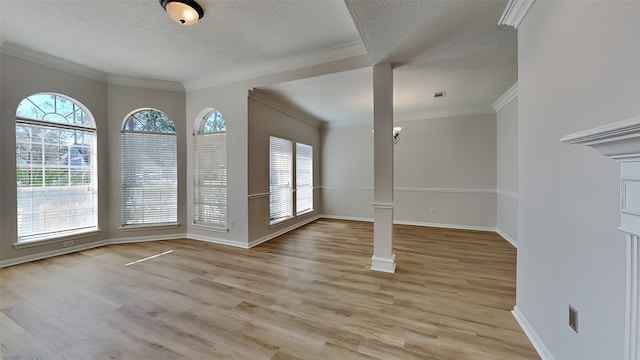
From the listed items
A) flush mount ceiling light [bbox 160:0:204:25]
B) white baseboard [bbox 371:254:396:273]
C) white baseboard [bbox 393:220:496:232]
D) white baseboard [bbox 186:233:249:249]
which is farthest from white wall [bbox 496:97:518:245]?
flush mount ceiling light [bbox 160:0:204:25]

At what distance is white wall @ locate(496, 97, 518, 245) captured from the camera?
12.4 feet

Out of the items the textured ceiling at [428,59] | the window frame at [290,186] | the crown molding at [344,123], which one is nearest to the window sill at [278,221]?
the window frame at [290,186]

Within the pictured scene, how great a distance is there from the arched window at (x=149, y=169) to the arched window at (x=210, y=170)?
0.43 m

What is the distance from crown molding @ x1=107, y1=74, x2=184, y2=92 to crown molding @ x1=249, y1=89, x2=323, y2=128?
1.59 meters

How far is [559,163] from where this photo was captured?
52.6 inches

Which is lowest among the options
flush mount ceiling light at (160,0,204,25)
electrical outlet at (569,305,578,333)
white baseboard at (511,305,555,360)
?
white baseboard at (511,305,555,360)

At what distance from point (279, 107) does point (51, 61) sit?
3366 mm

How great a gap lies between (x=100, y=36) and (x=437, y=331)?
481cm

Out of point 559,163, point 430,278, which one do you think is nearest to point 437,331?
point 430,278

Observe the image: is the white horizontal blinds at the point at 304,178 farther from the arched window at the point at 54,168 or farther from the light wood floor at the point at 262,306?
the arched window at the point at 54,168

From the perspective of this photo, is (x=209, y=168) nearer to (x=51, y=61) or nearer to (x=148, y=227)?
(x=148, y=227)

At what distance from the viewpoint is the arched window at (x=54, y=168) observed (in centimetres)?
308

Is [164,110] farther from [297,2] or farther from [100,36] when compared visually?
[297,2]

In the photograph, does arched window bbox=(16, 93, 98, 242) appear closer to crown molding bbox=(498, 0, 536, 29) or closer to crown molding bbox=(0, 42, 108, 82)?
crown molding bbox=(0, 42, 108, 82)
